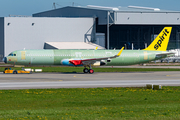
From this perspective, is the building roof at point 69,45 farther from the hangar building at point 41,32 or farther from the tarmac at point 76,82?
the tarmac at point 76,82

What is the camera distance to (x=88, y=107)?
61.2 feet

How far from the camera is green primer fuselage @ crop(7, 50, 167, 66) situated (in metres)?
52.4

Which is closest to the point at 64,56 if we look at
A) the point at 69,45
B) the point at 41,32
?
the point at 69,45

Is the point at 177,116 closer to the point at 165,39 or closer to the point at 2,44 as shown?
the point at 165,39

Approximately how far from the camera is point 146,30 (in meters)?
110

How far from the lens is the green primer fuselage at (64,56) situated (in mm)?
52375

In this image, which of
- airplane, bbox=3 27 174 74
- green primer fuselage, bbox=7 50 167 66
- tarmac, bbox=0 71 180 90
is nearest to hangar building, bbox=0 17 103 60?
green primer fuselage, bbox=7 50 167 66

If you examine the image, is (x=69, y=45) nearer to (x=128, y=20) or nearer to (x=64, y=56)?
(x=128, y=20)

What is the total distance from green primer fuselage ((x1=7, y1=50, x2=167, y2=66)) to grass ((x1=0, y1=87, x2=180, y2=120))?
2807 centimetres

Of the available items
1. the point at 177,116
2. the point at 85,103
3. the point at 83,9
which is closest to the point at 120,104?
the point at 85,103

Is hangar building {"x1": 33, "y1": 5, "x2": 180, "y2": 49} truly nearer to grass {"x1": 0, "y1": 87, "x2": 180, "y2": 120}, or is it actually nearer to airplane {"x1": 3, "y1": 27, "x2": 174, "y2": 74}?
airplane {"x1": 3, "y1": 27, "x2": 174, "y2": 74}

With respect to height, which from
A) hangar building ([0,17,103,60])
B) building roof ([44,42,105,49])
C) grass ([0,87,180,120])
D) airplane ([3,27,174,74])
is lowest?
grass ([0,87,180,120])

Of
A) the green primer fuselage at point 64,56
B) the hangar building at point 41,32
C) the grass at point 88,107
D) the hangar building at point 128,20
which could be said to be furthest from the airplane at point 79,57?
the hangar building at point 41,32

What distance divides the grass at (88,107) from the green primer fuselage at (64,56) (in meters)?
28.1
